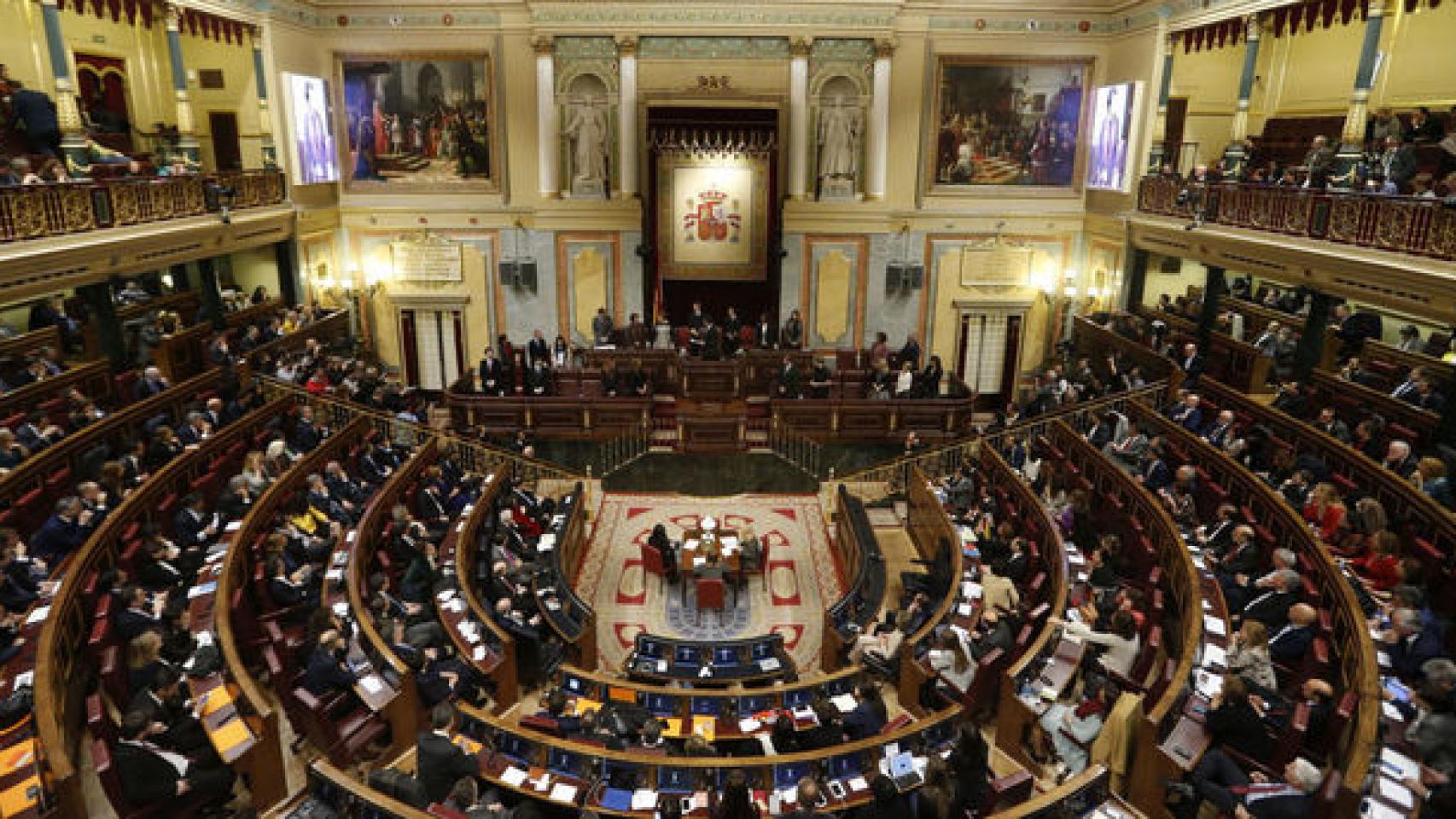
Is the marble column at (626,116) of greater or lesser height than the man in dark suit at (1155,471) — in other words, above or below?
above

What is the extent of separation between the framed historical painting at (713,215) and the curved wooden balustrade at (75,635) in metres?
9.56

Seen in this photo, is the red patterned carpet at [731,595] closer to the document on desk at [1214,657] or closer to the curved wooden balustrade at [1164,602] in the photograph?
the curved wooden balustrade at [1164,602]

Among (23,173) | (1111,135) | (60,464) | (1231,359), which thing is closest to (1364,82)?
(1231,359)

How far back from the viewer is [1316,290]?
11.7 metres

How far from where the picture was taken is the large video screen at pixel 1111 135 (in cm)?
1574

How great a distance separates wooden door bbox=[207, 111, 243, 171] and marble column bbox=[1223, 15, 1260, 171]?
61.2 ft

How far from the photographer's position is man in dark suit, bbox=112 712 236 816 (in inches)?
229

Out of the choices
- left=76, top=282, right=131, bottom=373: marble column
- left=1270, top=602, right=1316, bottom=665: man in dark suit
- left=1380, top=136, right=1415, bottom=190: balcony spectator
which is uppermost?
left=1380, top=136, right=1415, bottom=190: balcony spectator

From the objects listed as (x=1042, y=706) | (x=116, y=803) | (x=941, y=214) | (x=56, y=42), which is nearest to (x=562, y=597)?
(x=116, y=803)

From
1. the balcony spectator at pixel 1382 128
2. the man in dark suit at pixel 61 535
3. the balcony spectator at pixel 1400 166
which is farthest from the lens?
the balcony spectator at pixel 1382 128

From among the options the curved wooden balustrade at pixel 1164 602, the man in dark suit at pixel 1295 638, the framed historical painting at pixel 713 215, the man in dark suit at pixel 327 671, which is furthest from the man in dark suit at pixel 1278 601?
the framed historical painting at pixel 713 215

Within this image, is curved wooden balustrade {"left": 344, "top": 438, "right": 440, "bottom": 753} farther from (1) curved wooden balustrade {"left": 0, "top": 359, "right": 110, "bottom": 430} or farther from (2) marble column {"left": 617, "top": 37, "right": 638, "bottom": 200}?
(2) marble column {"left": 617, "top": 37, "right": 638, "bottom": 200}

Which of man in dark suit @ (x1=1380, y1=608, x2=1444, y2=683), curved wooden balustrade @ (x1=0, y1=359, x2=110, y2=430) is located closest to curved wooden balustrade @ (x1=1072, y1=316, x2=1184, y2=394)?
man in dark suit @ (x1=1380, y1=608, x2=1444, y2=683)

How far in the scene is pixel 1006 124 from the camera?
1750cm
